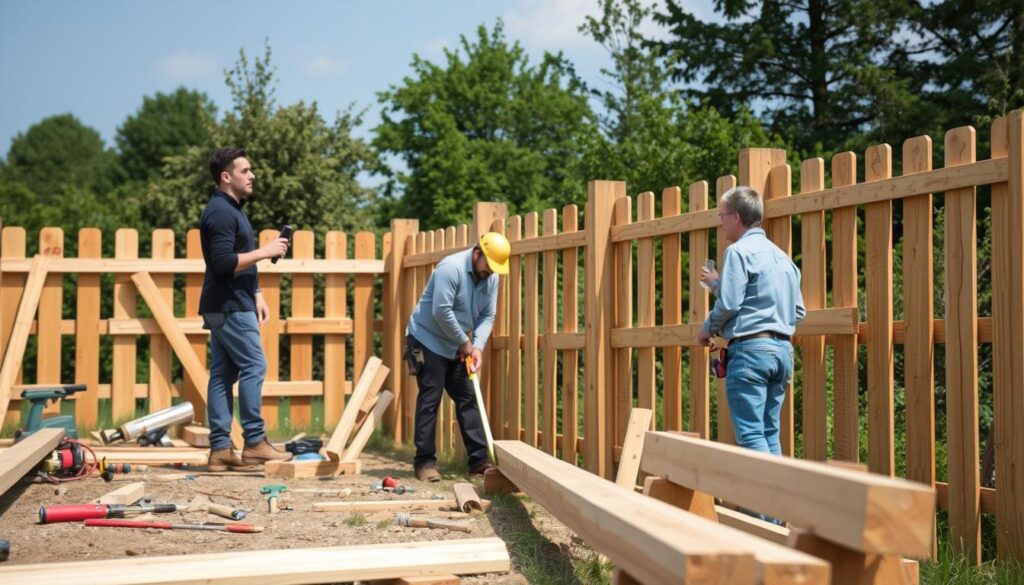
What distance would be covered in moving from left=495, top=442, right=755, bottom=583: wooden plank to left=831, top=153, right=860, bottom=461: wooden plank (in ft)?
4.24

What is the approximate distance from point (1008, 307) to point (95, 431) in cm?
796

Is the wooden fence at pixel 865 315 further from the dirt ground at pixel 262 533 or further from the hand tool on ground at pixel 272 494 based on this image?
the hand tool on ground at pixel 272 494

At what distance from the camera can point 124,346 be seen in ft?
31.2

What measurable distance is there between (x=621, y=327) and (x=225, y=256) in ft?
9.27

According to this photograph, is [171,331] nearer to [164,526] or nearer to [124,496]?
[124,496]

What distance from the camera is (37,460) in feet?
19.7

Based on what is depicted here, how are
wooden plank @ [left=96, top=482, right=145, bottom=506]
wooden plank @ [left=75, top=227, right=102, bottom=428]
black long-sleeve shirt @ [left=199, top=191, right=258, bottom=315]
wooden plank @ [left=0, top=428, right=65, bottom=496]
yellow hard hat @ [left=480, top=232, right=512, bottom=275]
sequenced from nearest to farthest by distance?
wooden plank @ [left=0, top=428, right=65, bottom=496] < wooden plank @ [left=96, top=482, right=145, bottom=506] < yellow hard hat @ [left=480, top=232, right=512, bottom=275] < black long-sleeve shirt @ [left=199, top=191, right=258, bottom=315] < wooden plank @ [left=75, top=227, right=102, bottom=428]

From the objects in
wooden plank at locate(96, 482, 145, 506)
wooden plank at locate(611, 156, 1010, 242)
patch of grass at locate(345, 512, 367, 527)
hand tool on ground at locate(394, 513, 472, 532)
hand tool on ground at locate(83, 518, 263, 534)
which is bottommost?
patch of grass at locate(345, 512, 367, 527)

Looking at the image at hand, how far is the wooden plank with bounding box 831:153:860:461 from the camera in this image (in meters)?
4.60

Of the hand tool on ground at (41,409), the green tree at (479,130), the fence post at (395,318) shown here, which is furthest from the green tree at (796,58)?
the hand tool on ground at (41,409)

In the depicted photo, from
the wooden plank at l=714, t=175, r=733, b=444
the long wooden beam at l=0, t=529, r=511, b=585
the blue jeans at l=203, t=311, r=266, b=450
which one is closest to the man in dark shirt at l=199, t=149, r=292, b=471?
the blue jeans at l=203, t=311, r=266, b=450

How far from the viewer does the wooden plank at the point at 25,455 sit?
5.24m

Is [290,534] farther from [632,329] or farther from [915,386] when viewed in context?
[915,386]

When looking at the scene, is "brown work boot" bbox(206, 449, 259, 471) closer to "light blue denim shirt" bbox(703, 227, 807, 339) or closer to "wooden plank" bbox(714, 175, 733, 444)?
"wooden plank" bbox(714, 175, 733, 444)
